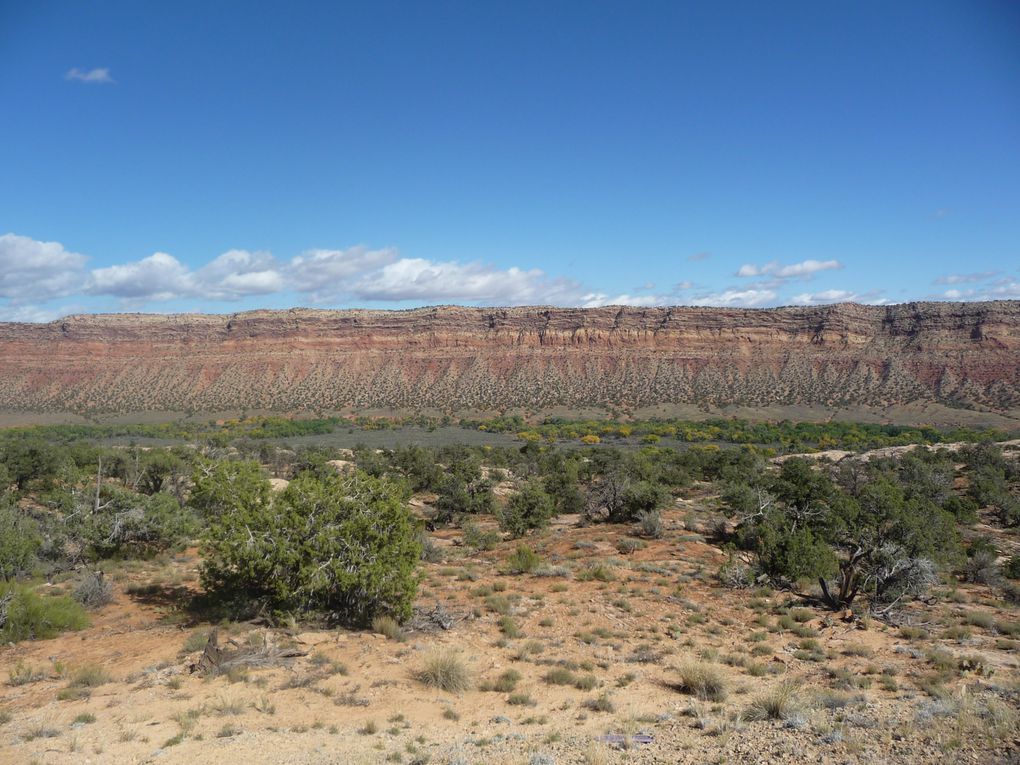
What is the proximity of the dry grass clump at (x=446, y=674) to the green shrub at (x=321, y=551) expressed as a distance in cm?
226

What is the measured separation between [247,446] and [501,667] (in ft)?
131

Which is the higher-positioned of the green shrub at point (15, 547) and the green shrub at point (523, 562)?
the green shrub at point (15, 547)

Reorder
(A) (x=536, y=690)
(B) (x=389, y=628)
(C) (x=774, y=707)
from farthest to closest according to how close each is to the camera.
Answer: (B) (x=389, y=628) → (A) (x=536, y=690) → (C) (x=774, y=707)

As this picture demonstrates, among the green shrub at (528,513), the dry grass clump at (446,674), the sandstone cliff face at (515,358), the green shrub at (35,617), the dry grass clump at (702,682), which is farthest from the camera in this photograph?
the sandstone cliff face at (515,358)

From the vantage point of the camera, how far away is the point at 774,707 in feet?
24.6

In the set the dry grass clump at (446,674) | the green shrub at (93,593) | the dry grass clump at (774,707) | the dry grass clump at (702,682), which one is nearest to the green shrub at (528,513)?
the dry grass clump at (446,674)

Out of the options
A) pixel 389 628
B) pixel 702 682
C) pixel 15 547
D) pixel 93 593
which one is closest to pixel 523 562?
pixel 389 628

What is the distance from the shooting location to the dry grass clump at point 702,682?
8562mm

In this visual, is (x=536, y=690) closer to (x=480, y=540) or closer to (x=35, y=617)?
(x=35, y=617)

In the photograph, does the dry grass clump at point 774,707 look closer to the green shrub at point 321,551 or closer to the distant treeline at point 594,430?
the green shrub at point 321,551

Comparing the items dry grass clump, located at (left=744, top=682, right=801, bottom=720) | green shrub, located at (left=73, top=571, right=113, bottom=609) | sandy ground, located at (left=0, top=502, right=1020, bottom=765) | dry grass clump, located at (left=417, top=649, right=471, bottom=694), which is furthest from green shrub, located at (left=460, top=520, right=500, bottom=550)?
dry grass clump, located at (left=744, top=682, right=801, bottom=720)

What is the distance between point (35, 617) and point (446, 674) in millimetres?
8045

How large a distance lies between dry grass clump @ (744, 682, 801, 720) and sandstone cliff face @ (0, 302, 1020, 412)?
77.0 metres

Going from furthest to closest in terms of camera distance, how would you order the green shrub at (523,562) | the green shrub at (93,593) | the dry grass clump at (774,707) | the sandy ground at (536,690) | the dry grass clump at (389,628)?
the green shrub at (523,562), the green shrub at (93,593), the dry grass clump at (389,628), the dry grass clump at (774,707), the sandy ground at (536,690)
